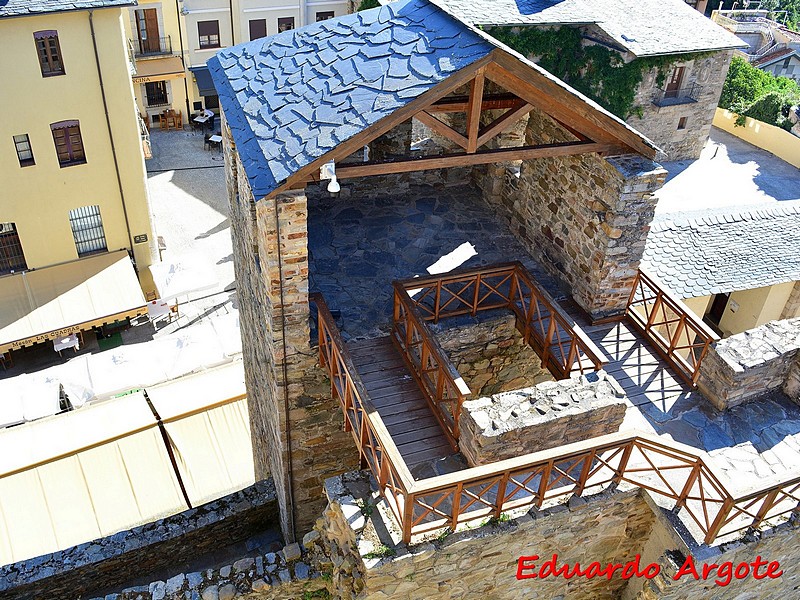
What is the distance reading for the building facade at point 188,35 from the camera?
3091 cm

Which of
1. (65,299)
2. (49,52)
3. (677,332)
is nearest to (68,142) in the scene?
(49,52)

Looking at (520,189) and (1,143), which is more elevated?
(520,189)

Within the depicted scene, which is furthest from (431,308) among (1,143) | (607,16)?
(607,16)

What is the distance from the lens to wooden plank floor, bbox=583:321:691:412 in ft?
28.8

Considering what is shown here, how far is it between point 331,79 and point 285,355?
3.38 m

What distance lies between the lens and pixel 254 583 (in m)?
9.09

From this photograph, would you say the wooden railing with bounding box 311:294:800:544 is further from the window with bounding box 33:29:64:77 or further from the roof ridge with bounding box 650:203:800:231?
the window with bounding box 33:29:64:77

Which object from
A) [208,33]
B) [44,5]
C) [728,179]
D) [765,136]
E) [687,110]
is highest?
[44,5]

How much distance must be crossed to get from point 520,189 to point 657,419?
4.48 metres

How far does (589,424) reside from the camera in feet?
24.2

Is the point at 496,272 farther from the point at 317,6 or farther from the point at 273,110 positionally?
the point at 317,6

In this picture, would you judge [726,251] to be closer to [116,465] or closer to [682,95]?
[682,95]

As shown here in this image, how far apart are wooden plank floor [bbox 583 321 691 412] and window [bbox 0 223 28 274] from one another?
16.7 metres

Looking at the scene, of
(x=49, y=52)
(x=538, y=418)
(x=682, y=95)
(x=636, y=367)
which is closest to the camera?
(x=538, y=418)
